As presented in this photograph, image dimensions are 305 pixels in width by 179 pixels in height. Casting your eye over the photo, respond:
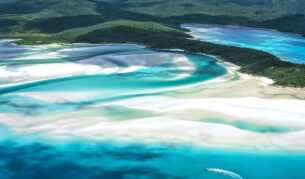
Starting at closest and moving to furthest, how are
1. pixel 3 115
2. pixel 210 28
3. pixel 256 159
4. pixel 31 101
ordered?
pixel 256 159
pixel 3 115
pixel 31 101
pixel 210 28

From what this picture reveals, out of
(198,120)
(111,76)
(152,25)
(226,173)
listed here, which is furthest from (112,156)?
(152,25)

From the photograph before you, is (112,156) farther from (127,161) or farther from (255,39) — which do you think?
(255,39)

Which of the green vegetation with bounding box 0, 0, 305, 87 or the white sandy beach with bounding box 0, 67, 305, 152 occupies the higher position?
the green vegetation with bounding box 0, 0, 305, 87

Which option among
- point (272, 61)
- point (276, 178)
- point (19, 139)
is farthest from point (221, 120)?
point (272, 61)

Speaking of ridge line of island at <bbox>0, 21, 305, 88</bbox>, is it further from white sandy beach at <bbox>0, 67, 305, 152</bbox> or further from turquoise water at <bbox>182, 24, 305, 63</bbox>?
turquoise water at <bbox>182, 24, 305, 63</bbox>

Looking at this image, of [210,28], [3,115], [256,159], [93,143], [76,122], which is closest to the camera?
[256,159]

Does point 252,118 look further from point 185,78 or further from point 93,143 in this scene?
point 185,78

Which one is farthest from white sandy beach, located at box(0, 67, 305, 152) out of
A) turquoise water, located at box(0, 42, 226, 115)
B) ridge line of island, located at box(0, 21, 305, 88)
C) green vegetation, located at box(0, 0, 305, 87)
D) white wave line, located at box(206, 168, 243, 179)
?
green vegetation, located at box(0, 0, 305, 87)
